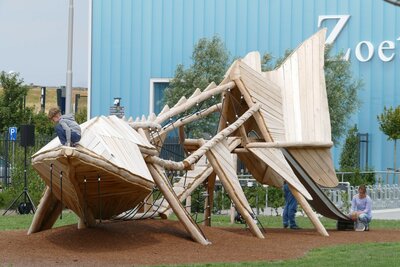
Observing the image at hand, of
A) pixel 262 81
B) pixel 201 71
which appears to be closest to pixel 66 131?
pixel 262 81

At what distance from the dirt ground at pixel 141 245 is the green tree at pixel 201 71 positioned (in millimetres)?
23087

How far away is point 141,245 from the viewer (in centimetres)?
1819

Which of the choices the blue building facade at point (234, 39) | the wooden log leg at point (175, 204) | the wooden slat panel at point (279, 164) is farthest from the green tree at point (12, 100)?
the wooden log leg at point (175, 204)

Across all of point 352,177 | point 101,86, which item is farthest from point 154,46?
point 352,177

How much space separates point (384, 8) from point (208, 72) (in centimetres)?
712

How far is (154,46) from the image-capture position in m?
48.7

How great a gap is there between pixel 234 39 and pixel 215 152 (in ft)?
89.7

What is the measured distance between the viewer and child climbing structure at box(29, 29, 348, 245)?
1725cm

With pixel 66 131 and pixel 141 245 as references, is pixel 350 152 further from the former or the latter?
pixel 66 131

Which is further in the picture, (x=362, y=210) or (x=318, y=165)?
(x=362, y=210)

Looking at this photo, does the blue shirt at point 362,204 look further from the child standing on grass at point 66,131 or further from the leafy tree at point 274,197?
the child standing on grass at point 66,131

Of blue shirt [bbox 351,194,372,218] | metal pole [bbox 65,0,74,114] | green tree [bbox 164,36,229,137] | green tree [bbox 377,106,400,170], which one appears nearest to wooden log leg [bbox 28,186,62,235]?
blue shirt [bbox 351,194,372,218]

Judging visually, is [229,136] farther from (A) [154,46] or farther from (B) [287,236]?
(A) [154,46]

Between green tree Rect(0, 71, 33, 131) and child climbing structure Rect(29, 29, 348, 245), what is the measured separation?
1212 inches
